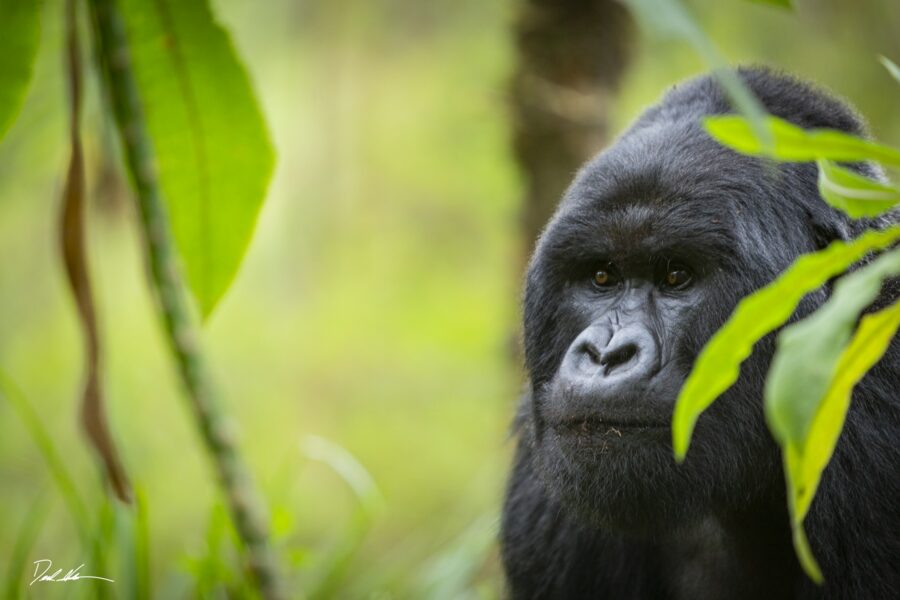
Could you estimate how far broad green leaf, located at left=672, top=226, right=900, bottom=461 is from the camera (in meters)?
1.77

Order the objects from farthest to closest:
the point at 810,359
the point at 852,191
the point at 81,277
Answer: the point at 81,277 → the point at 852,191 → the point at 810,359

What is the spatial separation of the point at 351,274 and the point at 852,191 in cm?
1051

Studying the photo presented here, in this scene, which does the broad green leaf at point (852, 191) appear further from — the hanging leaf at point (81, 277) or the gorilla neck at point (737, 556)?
the hanging leaf at point (81, 277)

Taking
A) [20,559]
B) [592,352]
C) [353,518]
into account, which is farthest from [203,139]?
[353,518]

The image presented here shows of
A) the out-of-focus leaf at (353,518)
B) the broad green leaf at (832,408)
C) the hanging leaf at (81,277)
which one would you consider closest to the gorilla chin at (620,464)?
the broad green leaf at (832,408)

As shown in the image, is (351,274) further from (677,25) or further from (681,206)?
(677,25)

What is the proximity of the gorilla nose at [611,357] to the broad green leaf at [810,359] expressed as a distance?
3.94 ft

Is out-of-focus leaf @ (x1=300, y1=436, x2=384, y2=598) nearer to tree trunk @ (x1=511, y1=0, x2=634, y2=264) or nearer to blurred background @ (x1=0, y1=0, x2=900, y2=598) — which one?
tree trunk @ (x1=511, y1=0, x2=634, y2=264)

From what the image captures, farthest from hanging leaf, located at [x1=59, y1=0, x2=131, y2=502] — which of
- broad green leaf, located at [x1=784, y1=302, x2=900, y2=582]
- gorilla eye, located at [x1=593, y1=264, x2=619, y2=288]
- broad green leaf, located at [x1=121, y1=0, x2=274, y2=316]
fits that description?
broad green leaf, located at [x1=784, y1=302, x2=900, y2=582]

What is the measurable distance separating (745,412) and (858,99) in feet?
20.3

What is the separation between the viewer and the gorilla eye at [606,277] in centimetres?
336

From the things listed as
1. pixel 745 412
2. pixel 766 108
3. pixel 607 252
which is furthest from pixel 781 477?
pixel 766 108

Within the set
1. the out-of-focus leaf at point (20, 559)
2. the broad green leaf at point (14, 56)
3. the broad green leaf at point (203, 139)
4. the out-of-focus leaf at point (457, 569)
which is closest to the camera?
the broad green leaf at point (14, 56)

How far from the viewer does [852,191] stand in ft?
6.96
